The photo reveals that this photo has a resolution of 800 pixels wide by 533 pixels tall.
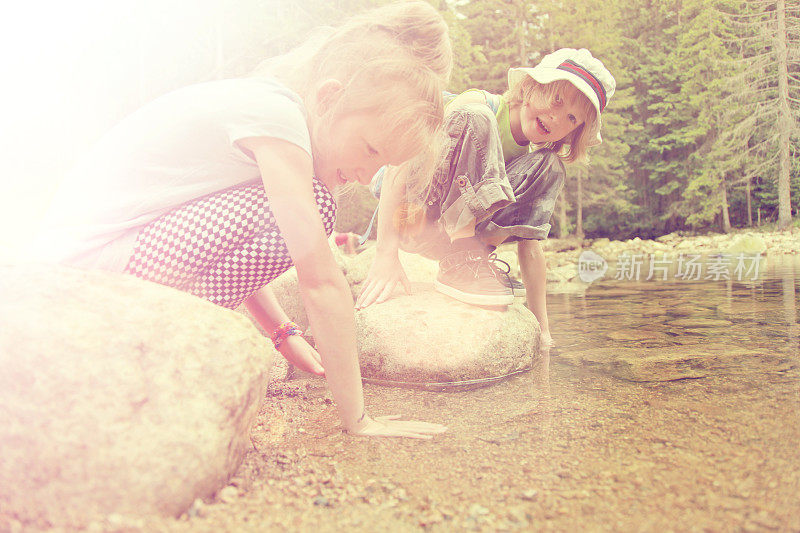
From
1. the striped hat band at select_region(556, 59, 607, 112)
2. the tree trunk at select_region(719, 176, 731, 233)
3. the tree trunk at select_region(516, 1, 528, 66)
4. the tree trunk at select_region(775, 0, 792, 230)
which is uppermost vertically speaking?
the tree trunk at select_region(516, 1, 528, 66)

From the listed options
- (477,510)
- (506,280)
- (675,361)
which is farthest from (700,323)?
(477,510)

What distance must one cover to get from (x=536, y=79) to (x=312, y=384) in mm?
1798

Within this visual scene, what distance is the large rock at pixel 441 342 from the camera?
87.5 inches

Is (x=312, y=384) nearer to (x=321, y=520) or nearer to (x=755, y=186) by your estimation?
(x=321, y=520)

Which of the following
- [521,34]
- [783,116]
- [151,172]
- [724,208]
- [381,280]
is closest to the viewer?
[151,172]

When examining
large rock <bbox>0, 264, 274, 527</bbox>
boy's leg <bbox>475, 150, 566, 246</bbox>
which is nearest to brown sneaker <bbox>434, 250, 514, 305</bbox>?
boy's leg <bbox>475, 150, 566, 246</bbox>

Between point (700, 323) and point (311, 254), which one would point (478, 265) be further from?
point (700, 323)

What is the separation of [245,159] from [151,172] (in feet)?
1.07

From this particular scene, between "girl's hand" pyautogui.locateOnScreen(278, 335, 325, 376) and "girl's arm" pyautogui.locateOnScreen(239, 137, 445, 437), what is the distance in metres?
0.65

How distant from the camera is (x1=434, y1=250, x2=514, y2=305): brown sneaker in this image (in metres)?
2.48

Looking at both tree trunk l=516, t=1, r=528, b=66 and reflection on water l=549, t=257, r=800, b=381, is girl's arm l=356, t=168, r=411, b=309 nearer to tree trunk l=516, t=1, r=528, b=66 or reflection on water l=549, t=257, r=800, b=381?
reflection on water l=549, t=257, r=800, b=381

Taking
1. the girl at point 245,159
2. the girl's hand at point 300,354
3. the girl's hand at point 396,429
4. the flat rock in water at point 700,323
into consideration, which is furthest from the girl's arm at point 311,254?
the flat rock in water at point 700,323

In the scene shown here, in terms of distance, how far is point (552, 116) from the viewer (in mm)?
2547

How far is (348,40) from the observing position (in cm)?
166
